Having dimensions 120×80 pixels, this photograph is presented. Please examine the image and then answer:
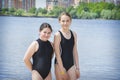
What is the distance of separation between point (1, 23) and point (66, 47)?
8.74ft

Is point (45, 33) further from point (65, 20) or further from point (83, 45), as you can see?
point (83, 45)

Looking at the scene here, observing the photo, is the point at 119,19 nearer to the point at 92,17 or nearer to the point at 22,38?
the point at 92,17

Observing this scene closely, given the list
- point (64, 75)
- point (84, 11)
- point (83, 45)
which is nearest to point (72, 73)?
point (64, 75)

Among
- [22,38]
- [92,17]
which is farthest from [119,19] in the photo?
[22,38]

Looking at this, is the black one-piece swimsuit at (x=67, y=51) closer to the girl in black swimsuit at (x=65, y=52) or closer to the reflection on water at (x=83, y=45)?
the girl in black swimsuit at (x=65, y=52)

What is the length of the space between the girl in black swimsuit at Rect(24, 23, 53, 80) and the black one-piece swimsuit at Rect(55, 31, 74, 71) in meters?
0.07

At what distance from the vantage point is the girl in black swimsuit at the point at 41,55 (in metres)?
1.49

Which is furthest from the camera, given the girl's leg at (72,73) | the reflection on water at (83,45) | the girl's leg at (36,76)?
the reflection on water at (83,45)

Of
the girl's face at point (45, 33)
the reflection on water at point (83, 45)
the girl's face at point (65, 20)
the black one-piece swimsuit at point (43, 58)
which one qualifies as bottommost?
the reflection on water at point (83, 45)

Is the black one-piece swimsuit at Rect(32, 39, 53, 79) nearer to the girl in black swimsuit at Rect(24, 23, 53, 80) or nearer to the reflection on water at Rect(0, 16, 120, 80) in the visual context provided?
the girl in black swimsuit at Rect(24, 23, 53, 80)

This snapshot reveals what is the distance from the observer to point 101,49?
13.8ft

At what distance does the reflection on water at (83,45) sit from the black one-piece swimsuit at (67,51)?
1.81m

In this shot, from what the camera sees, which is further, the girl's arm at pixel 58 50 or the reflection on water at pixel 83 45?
the reflection on water at pixel 83 45

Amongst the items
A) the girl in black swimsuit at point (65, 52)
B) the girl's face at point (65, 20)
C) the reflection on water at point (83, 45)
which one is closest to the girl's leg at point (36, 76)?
the girl in black swimsuit at point (65, 52)
